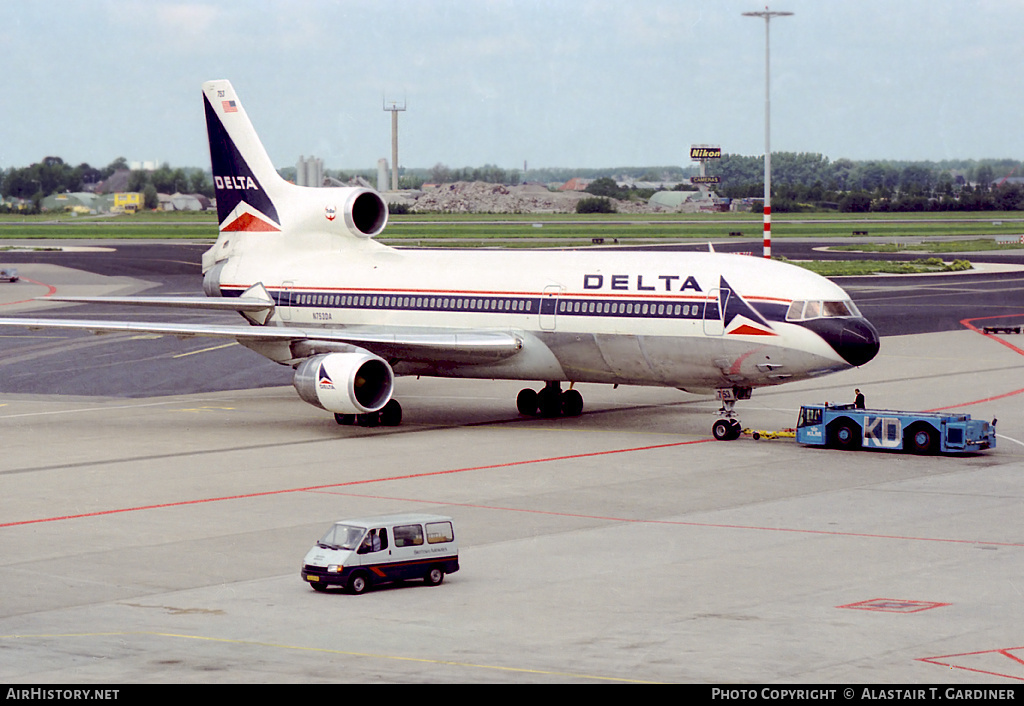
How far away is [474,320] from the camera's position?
137 ft

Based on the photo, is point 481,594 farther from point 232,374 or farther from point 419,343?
point 232,374

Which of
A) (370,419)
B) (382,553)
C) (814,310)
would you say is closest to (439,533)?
(382,553)

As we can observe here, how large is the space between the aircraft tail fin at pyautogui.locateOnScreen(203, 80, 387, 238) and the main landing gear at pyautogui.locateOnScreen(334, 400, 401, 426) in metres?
7.40

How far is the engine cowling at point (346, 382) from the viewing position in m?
39.2

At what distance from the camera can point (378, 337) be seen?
41406 mm

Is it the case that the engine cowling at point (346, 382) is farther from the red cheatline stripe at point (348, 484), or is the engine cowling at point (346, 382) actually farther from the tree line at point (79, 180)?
the tree line at point (79, 180)

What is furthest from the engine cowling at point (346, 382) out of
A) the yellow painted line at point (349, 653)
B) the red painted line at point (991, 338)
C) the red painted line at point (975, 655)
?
the red painted line at point (975, 655)

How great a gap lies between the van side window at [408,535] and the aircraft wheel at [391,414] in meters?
18.8

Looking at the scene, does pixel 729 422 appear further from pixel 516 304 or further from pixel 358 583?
pixel 358 583

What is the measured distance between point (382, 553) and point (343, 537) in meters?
0.68

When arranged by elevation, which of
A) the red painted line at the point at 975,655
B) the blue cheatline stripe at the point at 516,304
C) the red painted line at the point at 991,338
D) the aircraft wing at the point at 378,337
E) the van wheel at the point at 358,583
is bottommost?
the red painted line at the point at 991,338

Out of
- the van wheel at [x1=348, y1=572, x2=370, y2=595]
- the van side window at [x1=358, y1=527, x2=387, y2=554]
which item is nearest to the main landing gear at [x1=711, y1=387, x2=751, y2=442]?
the van side window at [x1=358, y1=527, x2=387, y2=554]

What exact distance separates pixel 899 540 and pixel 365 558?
1017 centimetres
